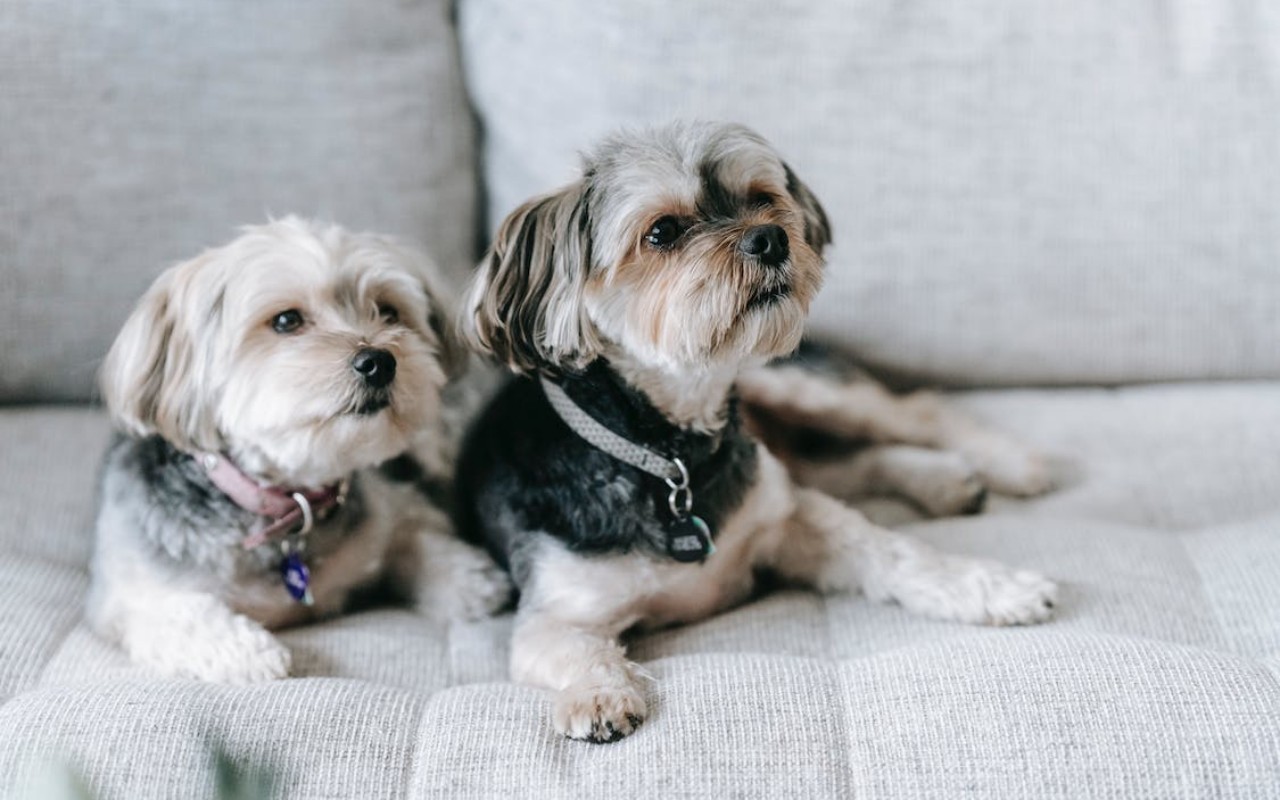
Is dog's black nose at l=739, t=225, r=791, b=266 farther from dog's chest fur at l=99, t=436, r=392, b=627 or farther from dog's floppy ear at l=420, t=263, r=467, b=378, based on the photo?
dog's chest fur at l=99, t=436, r=392, b=627

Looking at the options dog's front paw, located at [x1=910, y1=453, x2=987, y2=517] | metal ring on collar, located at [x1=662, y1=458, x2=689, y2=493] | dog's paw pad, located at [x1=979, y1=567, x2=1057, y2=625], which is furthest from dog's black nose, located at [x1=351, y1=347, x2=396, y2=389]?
dog's front paw, located at [x1=910, y1=453, x2=987, y2=517]

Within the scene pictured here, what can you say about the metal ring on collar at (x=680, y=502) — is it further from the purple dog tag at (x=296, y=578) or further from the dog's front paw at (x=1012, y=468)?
the dog's front paw at (x=1012, y=468)

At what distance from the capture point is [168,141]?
225 centimetres

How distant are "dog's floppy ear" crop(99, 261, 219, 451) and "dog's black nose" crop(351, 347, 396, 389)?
24 cm

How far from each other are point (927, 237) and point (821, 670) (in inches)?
43.7

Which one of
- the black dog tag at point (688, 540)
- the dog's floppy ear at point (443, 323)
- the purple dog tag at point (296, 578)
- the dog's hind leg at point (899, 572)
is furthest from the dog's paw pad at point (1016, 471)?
the purple dog tag at point (296, 578)

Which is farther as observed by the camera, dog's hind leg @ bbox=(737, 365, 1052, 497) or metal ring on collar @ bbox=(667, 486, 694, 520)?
dog's hind leg @ bbox=(737, 365, 1052, 497)

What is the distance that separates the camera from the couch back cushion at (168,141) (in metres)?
2.20

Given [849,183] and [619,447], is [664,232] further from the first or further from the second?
[849,183]

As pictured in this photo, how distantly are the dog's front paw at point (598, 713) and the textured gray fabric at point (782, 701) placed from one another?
0.02 meters

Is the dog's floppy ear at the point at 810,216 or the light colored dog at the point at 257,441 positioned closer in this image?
the light colored dog at the point at 257,441

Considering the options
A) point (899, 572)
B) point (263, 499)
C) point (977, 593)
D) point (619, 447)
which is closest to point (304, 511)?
point (263, 499)

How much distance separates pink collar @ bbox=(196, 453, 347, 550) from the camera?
71.2 inches

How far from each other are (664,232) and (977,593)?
723 mm
